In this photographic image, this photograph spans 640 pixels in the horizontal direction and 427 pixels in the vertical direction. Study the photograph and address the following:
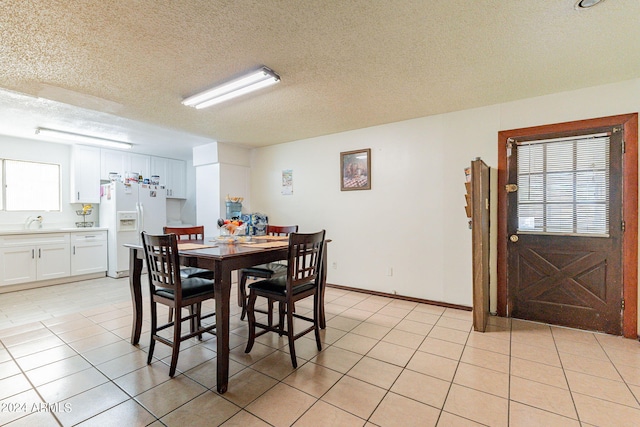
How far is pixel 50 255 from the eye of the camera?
4.51m

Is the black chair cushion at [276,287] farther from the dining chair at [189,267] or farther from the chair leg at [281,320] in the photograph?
the dining chair at [189,267]

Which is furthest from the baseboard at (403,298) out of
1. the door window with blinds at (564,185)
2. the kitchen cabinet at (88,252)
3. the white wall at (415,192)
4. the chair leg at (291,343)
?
the kitchen cabinet at (88,252)

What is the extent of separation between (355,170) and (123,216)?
4201 millimetres

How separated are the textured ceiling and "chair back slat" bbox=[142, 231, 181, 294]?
4.54 feet

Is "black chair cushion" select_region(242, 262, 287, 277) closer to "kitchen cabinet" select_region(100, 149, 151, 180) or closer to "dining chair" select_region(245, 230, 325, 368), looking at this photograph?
"dining chair" select_region(245, 230, 325, 368)

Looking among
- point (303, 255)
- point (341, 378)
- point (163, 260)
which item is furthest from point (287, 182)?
point (341, 378)

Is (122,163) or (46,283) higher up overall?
(122,163)

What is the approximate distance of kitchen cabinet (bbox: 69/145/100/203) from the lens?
5062 millimetres

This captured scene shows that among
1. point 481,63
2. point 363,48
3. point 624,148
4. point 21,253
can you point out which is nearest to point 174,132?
point 21,253

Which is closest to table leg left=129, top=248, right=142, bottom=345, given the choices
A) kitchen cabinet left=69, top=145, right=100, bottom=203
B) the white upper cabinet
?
kitchen cabinet left=69, top=145, right=100, bottom=203

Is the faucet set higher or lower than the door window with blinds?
lower

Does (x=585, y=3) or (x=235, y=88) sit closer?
(x=585, y=3)

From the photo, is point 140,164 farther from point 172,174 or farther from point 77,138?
point 77,138

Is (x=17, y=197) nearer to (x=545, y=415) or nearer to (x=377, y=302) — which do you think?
(x=377, y=302)
